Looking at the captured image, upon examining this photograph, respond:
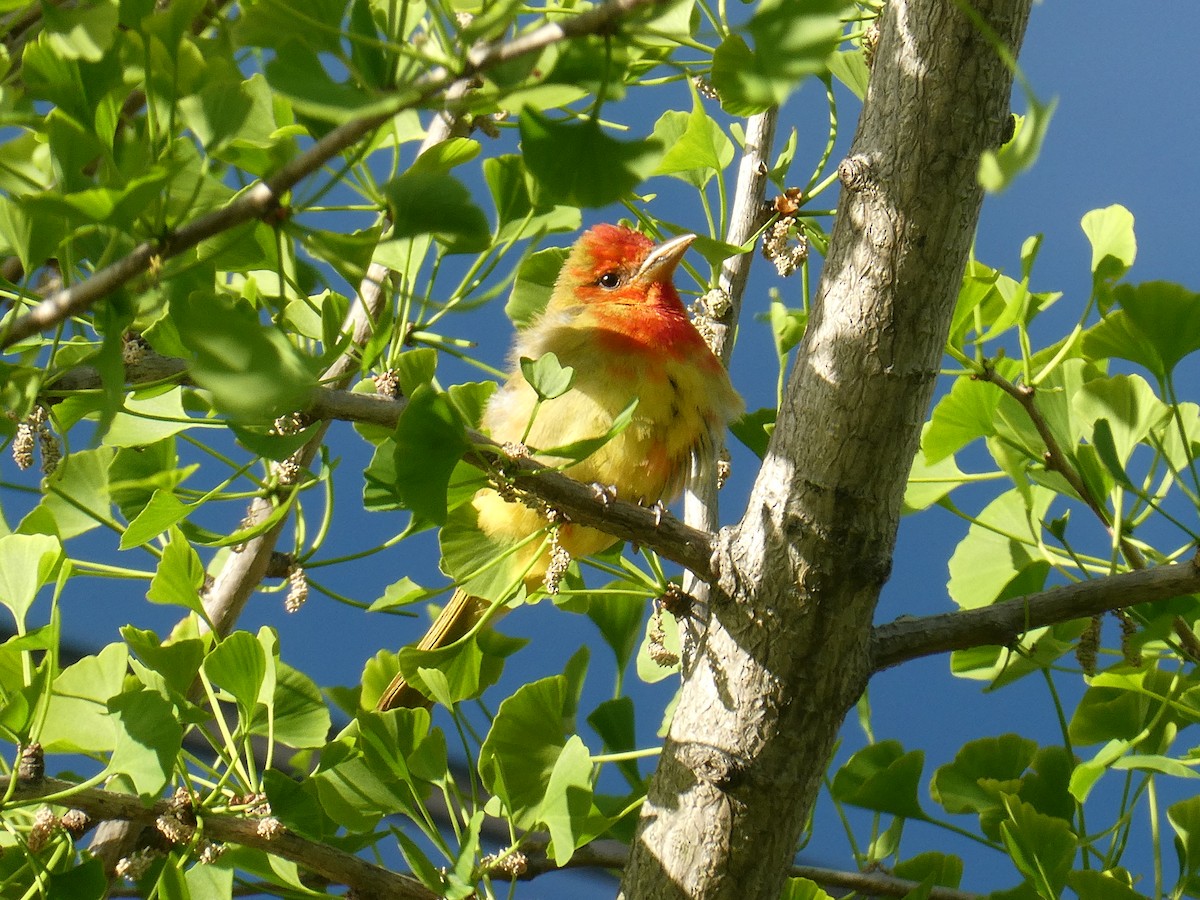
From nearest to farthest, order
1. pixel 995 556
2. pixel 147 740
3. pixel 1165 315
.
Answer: pixel 147 740 → pixel 1165 315 → pixel 995 556

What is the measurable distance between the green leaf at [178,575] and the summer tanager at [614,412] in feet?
1.56

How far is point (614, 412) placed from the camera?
1.88 metres

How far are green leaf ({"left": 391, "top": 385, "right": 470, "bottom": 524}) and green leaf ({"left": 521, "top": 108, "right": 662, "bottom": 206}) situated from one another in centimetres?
34

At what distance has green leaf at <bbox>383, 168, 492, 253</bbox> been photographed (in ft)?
2.27

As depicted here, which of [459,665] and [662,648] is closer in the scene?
[459,665]

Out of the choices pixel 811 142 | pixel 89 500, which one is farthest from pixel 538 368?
pixel 811 142

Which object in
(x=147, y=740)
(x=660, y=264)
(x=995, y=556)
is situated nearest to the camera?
(x=147, y=740)

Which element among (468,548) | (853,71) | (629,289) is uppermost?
(629,289)

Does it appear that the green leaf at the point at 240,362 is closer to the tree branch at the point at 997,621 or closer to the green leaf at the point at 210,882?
the green leaf at the point at 210,882

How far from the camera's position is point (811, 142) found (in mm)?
4512

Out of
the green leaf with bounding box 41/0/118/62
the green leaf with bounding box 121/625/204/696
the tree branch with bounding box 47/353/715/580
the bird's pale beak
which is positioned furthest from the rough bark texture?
the bird's pale beak

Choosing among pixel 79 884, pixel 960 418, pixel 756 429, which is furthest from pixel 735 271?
pixel 79 884

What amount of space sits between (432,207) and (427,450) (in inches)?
14.3

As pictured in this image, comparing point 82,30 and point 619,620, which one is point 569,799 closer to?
point 619,620
